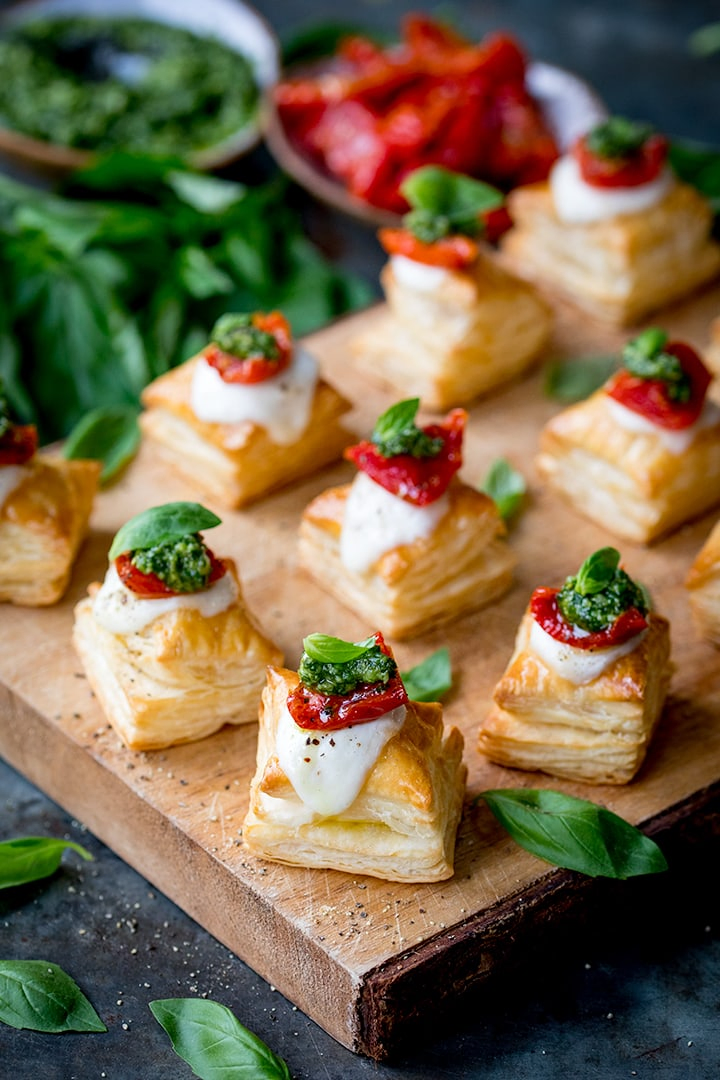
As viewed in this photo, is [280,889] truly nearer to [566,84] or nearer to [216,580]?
[216,580]

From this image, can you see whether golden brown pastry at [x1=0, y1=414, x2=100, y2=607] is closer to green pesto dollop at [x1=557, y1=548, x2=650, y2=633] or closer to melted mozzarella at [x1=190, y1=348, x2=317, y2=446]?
melted mozzarella at [x1=190, y1=348, x2=317, y2=446]

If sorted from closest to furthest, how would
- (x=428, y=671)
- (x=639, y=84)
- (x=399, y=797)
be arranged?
1. (x=399, y=797)
2. (x=428, y=671)
3. (x=639, y=84)

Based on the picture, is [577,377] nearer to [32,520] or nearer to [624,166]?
[624,166]

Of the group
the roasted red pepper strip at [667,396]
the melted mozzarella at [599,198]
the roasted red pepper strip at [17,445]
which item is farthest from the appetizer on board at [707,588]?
the roasted red pepper strip at [17,445]

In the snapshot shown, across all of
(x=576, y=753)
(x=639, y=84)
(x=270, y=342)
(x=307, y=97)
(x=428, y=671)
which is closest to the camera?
(x=576, y=753)

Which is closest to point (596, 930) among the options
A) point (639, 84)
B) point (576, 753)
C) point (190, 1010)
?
point (576, 753)

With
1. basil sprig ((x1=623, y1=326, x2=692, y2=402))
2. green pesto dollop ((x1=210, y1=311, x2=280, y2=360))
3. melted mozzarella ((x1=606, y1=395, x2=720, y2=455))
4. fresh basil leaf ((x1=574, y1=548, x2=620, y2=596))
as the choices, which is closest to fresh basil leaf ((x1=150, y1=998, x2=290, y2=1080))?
fresh basil leaf ((x1=574, y1=548, x2=620, y2=596))

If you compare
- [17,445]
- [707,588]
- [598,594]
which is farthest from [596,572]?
[17,445]
